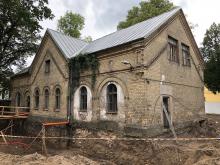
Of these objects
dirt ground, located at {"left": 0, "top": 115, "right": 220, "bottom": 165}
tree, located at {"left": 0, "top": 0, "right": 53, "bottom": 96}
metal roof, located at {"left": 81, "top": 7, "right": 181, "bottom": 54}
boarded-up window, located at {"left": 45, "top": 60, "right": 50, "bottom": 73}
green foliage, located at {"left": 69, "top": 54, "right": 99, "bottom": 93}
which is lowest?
dirt ground, located at {"left": 0, "top": 115, "right": 220, "bottom": 165}

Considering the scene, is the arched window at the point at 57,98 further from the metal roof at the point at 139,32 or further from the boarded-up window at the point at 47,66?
the metal roof at the point at 139,32

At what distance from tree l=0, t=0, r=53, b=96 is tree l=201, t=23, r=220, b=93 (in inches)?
895

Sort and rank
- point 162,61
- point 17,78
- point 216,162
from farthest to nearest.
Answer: point 17,78 < point 162,61 < point 216,162

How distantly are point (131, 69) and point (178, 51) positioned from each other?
4.97m

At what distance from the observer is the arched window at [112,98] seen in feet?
43.8

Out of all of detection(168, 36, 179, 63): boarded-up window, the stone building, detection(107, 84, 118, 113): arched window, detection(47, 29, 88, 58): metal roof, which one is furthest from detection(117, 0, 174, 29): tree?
detection(107, 84, 118, 113): arched window

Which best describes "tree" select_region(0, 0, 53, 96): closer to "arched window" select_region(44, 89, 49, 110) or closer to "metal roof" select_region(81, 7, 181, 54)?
"arched window" select_region(44, 89, 49, 110)

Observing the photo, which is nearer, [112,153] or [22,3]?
[112,153]

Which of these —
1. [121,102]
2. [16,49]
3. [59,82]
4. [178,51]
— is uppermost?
[16,49]

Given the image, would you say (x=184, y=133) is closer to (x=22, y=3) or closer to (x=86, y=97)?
(x=86, y=97)

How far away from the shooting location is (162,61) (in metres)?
13.5

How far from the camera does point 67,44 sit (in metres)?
19.3

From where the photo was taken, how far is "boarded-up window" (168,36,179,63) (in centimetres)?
1477

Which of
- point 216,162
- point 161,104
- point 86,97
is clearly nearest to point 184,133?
point 161,104
